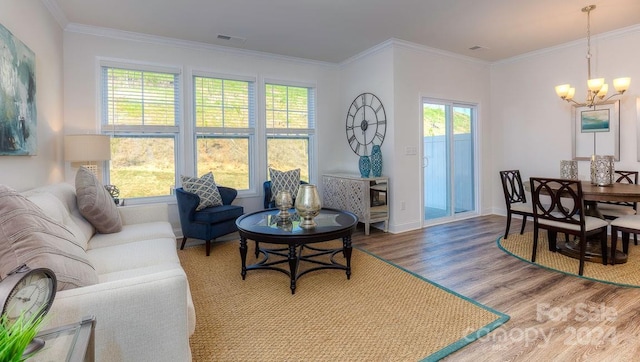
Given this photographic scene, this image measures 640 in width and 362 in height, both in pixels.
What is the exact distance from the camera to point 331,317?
2.24 meters

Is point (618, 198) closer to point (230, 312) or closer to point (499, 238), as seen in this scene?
point (499, 238)

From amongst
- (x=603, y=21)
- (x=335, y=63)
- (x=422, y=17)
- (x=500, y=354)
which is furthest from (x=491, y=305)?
(x=335, y=63)

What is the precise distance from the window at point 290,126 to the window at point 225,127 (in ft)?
0.99

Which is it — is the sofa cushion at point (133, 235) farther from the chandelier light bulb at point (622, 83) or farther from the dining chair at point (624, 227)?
the chandelier light bulb at point (622, 83)

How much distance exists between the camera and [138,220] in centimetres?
311

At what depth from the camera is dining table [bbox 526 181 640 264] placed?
287cm

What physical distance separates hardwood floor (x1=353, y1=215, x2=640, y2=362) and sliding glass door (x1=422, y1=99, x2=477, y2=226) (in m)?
1.05

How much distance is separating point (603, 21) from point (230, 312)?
5.00 m

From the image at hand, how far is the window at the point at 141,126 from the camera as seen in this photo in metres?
4.02

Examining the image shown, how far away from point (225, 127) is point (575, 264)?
4345mm

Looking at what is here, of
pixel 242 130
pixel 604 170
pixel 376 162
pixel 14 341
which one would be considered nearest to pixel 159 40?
pixel 242 130

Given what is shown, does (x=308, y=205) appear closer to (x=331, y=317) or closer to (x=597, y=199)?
(x=331, y=317)

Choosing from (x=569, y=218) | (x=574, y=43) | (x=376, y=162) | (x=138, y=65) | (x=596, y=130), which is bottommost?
(x=569, y=218)

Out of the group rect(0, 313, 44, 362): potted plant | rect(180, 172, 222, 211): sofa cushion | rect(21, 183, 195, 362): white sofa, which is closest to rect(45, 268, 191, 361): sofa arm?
rect(21, 183, 195, 362): white sofa
